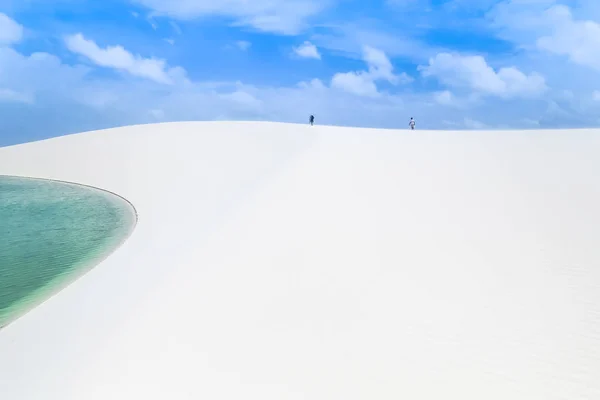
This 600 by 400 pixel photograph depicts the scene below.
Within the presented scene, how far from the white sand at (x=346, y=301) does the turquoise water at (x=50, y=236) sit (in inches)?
30.7

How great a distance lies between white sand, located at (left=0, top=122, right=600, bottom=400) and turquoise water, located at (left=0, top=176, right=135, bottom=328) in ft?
2.56

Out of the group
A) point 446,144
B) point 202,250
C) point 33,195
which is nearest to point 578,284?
point 202,250

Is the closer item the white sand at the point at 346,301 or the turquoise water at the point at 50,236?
the white sand at the point at 346,301

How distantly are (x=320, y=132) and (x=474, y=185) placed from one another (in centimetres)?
1628

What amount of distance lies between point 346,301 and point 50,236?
11.0 m

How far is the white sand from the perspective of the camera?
5.01m

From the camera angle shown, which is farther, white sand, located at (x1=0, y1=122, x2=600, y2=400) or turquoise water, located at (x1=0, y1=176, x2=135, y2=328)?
turquoise water, located at (x1=0, y1=176, x2=135, y2=328)

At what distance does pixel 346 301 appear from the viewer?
667 cm

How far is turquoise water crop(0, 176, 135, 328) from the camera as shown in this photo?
9156 mm

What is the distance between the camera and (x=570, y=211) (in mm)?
10641

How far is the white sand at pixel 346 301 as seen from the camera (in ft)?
16.4

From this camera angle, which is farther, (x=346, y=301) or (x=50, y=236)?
(x=50, y=236)

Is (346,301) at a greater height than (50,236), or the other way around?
(346,301)

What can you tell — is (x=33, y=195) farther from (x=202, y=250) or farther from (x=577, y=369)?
(x=577, y=369)
